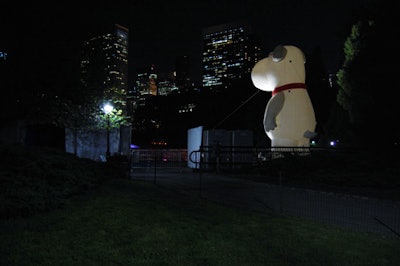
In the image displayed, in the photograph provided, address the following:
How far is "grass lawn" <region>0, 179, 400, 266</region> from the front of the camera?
4.80 m

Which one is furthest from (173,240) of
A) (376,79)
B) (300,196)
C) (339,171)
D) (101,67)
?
(101,67)

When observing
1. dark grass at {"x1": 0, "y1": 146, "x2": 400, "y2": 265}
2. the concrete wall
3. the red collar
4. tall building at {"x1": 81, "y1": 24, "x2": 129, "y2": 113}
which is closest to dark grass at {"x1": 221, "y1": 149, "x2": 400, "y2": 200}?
the red collar

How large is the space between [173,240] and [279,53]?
16481 mm

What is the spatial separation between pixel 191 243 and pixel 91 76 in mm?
17713

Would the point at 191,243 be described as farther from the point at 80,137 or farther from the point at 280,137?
the point at 80,137

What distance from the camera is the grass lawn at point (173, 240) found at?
4797mm

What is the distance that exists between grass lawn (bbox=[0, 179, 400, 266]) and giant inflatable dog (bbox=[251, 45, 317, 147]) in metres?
13.1

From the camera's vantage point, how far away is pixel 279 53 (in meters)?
20.3

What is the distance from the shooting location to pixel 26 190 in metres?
7.32

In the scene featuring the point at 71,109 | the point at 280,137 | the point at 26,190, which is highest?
the point at 71,109

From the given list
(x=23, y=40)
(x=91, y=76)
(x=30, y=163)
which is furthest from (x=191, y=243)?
(x=91, y=76)

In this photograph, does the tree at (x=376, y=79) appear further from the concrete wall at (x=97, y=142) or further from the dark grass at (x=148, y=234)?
the concrete wall at (x=97, y=142)

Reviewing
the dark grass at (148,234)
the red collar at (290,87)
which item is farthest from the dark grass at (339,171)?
the dark grass at (148,234)

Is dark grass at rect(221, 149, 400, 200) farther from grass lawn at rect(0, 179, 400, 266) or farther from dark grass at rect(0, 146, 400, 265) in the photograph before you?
grass lawn at rect(0, 179, 400, 266)
